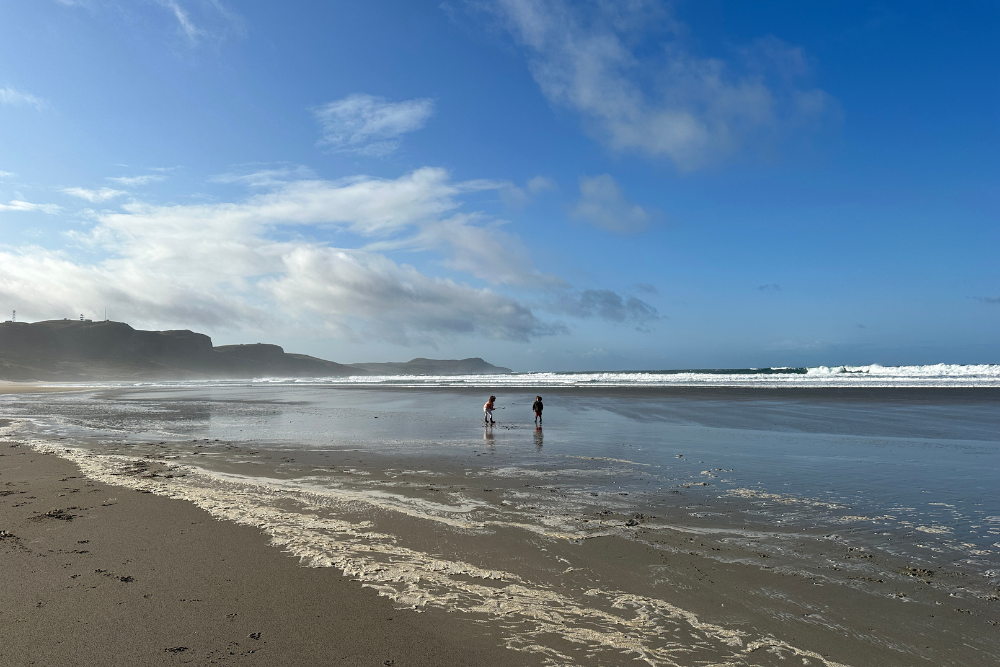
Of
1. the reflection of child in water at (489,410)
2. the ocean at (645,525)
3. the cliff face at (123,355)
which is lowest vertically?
the ocean at (645,525)

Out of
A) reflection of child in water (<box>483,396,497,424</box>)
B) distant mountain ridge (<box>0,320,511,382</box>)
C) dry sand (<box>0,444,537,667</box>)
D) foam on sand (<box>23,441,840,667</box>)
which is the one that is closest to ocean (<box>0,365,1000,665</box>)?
foam on sand (<box>23,441,840,667</box>)

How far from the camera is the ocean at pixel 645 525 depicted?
4367 mm

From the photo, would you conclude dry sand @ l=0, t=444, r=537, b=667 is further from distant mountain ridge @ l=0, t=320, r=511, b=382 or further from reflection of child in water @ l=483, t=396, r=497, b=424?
distant mountain ridge @ l=0, t=320, r=511, b=382

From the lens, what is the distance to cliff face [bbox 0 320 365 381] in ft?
363

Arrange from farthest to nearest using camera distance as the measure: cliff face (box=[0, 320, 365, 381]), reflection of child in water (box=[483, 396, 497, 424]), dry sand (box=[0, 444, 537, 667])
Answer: cliff face (box=[0, 320, 365, 381]) → reflection of child in water (box=[483, 396, 497, 424]) → dry sand (box=[0, 444, 537, 667])

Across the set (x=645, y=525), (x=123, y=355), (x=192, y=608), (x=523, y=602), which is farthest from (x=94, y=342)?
(x=523, y=602)

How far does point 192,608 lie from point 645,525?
17.9 feet

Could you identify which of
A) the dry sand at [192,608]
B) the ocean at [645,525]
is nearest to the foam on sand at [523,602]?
the ocean at [645,525]

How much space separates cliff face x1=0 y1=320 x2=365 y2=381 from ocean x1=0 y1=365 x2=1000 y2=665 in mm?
112392

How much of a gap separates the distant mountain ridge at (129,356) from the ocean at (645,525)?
367 ft

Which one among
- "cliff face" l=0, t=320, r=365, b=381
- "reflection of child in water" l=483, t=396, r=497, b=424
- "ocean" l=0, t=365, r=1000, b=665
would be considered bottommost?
"ocean" l=0, t=365, r=1000, b=665

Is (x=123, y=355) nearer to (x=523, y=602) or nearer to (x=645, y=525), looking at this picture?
(x=645, y=525)

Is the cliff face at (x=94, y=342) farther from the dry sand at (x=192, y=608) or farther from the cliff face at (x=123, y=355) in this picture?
the dry sand at (x=192, y=608)

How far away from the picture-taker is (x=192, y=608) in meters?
4.71
